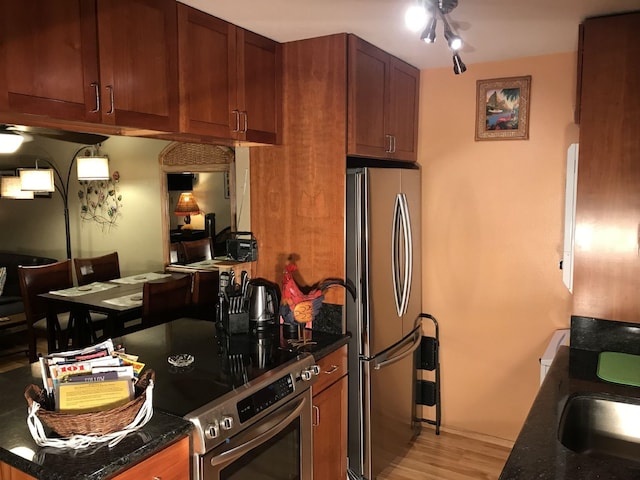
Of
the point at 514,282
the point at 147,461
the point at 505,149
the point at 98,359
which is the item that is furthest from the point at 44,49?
the point at 514,282

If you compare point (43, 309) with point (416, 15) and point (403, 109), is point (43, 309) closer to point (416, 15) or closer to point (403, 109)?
point (403, 109)

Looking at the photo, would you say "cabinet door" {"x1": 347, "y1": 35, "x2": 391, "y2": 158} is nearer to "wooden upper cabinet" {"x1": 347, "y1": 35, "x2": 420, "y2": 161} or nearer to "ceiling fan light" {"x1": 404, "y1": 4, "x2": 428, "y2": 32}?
"wooden upper cabinet" {"x1": 347, "y1": 35, "x2": 420, "y2": 161}

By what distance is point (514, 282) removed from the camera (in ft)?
10.4

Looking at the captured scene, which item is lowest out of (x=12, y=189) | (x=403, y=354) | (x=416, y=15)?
(x=403, y=354)

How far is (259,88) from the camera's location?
2.55 meters

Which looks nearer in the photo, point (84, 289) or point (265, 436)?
point (265, 436)

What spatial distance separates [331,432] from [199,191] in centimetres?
164

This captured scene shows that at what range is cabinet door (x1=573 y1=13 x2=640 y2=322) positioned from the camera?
6.95 feet

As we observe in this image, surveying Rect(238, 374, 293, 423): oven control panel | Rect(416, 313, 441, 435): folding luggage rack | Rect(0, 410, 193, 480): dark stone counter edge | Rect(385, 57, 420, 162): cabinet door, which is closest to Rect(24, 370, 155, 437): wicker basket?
Rect(0, 410, 193, 480): dark stone counter edge

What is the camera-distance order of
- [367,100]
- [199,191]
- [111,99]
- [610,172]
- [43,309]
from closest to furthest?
[111,99]
[610,172]
[367,100]
[199,191]
[43,309]

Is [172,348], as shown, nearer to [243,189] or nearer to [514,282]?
[243,189]

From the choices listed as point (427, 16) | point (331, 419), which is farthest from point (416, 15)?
point (331, 419)

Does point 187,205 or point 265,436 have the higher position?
point 187,205

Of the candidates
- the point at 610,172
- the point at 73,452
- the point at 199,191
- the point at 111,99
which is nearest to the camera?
the point at 73,452
